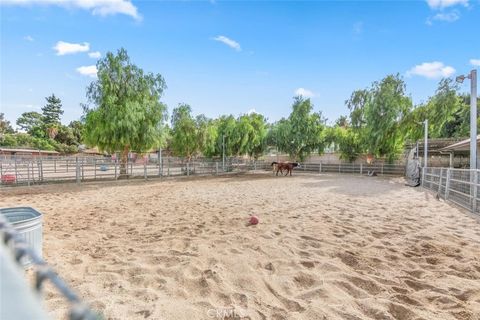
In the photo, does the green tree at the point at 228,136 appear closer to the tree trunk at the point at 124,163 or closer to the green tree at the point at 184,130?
the green tree at the point at 184,130

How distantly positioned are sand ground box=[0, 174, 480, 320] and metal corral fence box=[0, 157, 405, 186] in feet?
28.0

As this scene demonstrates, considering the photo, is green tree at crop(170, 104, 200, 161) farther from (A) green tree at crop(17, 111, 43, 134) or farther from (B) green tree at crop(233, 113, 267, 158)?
(A) green tree at crop(17, 111, 43, 134)

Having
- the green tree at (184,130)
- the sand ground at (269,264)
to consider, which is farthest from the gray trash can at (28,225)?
the green tree at (184,130)

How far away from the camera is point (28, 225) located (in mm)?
2871

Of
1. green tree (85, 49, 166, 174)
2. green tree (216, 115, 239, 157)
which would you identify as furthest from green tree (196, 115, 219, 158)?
green tree (85, 49, 166, 174)

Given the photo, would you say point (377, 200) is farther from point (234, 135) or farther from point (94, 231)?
point (234, 135)

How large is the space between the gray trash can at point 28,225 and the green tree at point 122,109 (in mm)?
11018

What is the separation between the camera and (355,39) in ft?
44.2

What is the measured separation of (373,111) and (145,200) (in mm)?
17563

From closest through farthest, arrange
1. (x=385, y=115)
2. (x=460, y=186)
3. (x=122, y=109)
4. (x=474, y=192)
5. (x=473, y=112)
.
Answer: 1. (x=474, y=192)
2. (x=460, y=186)
3. (x=473, y=112)
4. (x=122, y=109)
5. (x=385, y=115)

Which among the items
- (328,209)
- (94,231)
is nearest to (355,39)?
(328,209)

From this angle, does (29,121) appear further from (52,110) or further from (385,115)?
(385,115)

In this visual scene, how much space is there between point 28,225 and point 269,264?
282 centimetres

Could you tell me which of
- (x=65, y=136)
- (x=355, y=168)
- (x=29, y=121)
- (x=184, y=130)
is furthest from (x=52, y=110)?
(x=355, y=168)
